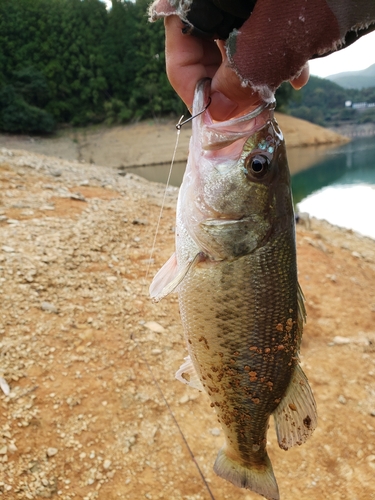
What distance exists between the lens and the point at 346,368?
170 inches

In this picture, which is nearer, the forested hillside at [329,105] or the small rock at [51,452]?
the small rock at [51,452]

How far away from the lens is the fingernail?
1.61 meters

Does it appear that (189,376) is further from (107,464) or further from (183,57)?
(183,57)

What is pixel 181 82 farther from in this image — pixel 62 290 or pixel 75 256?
pixel 75 256

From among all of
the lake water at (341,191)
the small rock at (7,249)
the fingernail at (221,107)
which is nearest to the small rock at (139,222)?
the small rock at (7,249)

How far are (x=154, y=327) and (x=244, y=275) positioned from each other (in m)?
2.76

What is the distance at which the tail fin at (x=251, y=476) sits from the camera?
6.55ft

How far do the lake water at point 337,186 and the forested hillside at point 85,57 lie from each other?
15100 mm

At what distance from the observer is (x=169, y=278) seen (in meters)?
1.93

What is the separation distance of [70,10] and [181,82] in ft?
170

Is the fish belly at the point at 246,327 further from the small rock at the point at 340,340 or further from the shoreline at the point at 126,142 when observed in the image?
the shoreline at the point at 126,142

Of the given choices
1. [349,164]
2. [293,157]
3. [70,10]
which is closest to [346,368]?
[349,164]

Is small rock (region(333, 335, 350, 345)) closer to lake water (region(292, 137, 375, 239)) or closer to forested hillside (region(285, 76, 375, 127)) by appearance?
lake water (region(292, 137, 375, 239))

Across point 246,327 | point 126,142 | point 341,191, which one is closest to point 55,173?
point 246,327
